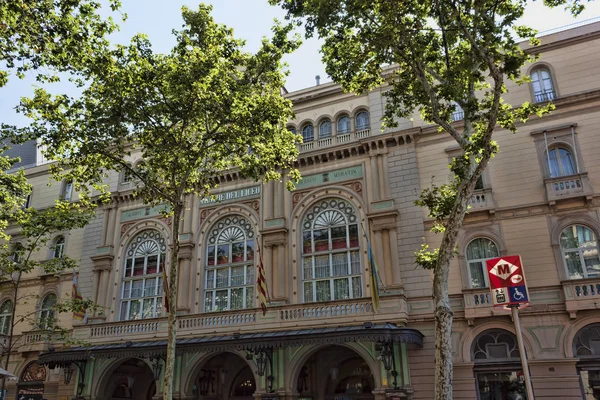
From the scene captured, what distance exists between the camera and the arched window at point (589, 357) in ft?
57.7

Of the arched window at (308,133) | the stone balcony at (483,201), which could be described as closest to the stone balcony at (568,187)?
the stone balcony at (483,201)

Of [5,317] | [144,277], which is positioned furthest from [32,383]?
[144,277]

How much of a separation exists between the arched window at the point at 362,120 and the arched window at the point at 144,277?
1261 cm

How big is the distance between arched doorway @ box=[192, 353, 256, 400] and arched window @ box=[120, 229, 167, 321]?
3.99 meters

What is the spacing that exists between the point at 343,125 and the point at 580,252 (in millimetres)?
12873

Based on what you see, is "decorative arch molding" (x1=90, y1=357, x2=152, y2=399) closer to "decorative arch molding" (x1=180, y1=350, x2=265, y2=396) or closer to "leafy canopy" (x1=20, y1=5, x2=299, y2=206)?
"decorative arch molding" (x1=180, y1=350, x2=265, y2=396)

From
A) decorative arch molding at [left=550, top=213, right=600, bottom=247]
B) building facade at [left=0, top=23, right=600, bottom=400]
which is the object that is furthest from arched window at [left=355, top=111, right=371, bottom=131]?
decorative arch molding at [left=550, top=213, right=600, bottom=247]

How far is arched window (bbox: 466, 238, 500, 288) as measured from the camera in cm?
2062

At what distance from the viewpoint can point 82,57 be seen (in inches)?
685

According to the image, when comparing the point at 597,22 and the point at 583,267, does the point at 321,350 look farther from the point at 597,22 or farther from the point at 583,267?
the point at 597,22

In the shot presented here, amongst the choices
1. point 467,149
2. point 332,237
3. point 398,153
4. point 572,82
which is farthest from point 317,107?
point 467,149

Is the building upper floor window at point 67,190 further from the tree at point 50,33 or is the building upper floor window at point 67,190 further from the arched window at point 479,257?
the arched window at point 479,257

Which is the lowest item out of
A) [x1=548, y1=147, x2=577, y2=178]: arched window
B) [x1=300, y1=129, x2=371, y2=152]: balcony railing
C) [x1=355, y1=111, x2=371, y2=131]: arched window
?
[x1=548, y1=147, x2=577, y2=178]: arched window

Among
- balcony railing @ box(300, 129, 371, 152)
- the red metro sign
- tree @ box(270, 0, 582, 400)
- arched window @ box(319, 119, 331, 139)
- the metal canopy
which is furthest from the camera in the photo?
arched window @ box(319, 119, 331, 139)
